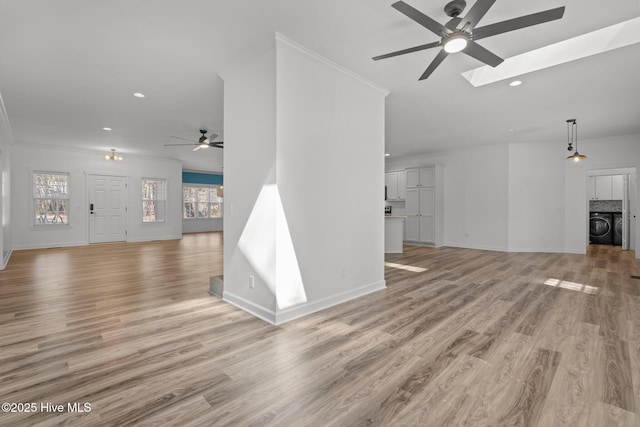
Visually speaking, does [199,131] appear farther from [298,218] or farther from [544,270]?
[544,270]

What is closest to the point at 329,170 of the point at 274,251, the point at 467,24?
the point at 274,251

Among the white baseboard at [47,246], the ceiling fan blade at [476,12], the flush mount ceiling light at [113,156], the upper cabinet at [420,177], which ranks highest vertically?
the flush mount ceiling light at [113,156]

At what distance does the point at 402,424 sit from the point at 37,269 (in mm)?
6492

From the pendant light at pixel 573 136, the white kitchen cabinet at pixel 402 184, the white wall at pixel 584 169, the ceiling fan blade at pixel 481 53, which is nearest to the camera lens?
the ceiling fan blade at pixel 481 53

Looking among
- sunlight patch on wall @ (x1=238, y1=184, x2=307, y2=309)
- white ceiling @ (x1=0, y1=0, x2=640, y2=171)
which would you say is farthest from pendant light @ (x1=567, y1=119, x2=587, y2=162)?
sunlight patch on wall @ (x1=238, y1=184, x2=307, y2=309)

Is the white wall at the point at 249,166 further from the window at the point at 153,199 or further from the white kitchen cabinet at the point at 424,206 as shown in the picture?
the window at the point at 153,199

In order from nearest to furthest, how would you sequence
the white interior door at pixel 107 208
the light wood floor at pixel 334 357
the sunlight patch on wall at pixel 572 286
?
the light wood floor at pixel 334 357 < the sunlight patch on wall at pixel 572 286 < the white interior door at pixel 107 208

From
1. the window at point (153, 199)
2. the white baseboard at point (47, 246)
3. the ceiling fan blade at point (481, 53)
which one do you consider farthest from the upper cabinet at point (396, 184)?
the white baseboard at point (47, 246)

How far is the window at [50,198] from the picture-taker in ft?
26.1

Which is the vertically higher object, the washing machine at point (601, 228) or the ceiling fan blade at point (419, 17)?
the ceiling fan blade at point (419, 17)

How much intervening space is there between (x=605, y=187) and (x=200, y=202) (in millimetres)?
Result: 14227

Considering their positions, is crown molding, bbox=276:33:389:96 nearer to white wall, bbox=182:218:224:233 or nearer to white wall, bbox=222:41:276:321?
white wall, bbox=222:41:276:321

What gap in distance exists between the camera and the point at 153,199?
10.0 meters

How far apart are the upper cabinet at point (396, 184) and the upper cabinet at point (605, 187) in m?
5.31
